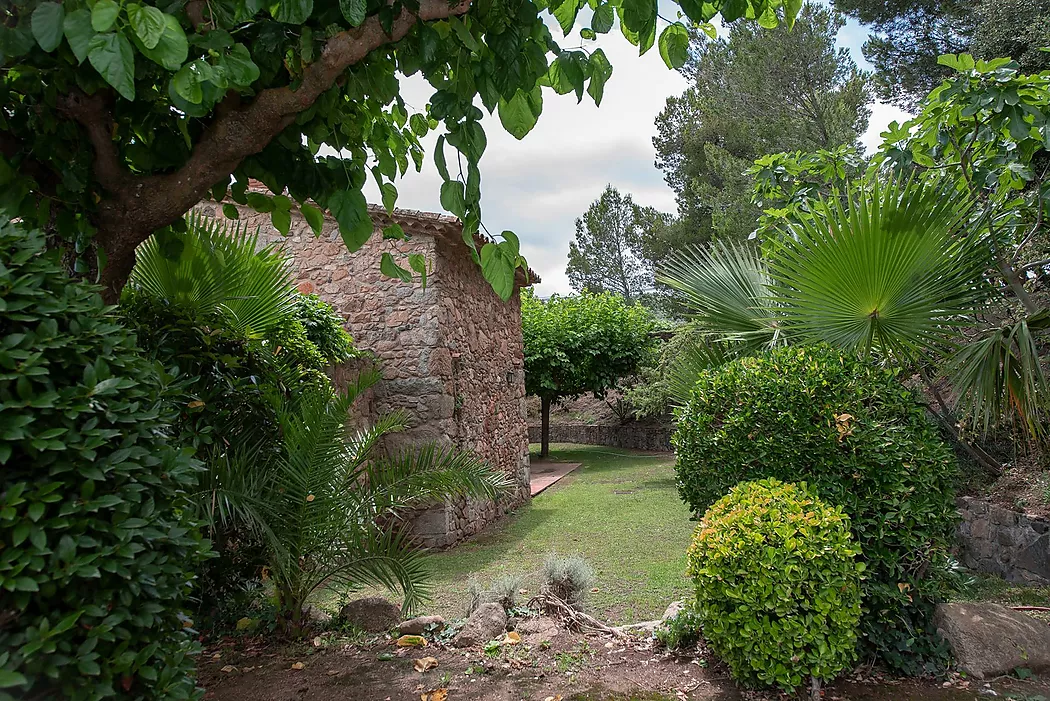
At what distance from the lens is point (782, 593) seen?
3.50 meters

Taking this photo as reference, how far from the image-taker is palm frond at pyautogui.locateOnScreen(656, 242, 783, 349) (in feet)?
18.0

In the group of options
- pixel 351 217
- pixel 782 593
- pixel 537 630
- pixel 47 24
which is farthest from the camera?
pixel 537 630

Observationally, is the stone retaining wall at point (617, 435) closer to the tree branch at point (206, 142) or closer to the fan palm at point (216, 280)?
the fan palm at point (216, 280)

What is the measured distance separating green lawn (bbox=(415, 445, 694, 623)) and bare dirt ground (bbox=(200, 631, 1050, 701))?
1420 mm

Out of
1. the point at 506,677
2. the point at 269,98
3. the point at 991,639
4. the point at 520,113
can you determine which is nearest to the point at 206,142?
the point at 269,98

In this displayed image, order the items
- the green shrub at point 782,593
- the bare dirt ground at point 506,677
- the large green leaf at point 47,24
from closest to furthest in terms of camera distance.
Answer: the large green leaf at point 47,24 → the green shrub at point 782,593 → the bare dirt ground at point 506,677

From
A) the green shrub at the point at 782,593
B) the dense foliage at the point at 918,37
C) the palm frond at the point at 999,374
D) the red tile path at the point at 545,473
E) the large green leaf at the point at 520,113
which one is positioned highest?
the dense foliage at the point at 918,37

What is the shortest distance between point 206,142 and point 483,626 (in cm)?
325

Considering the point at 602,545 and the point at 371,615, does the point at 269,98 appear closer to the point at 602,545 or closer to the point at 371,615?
the point at 371,615


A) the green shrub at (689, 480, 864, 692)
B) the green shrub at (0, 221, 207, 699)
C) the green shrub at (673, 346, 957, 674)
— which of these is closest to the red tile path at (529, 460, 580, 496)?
the green shrub at (673, 346, 957, 674)

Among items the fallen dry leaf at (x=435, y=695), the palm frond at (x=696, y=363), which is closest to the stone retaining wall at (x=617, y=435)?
the palm frond at (x=696, y=363)

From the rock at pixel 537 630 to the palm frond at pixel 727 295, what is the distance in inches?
98.9

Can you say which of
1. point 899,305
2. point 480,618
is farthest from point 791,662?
point 899,305

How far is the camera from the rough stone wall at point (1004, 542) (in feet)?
19.9
